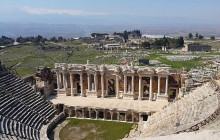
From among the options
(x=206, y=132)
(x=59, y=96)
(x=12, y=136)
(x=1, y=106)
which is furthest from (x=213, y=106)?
(x=59, y=96)

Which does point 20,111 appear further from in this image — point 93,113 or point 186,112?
point 186,112

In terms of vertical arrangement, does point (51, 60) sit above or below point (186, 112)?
below

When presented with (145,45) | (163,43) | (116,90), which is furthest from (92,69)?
(163,43)

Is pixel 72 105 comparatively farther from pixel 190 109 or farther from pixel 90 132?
pixel 190 109

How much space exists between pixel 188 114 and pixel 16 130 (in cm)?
1866

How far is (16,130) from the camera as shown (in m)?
27.3

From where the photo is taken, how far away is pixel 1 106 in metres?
30.7

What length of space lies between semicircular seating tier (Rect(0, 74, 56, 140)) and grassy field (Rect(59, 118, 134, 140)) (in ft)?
10.8

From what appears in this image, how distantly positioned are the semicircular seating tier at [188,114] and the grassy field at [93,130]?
3258mm

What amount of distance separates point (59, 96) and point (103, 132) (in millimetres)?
14233

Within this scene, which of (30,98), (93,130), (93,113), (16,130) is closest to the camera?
(16,130)

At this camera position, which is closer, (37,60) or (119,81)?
(119,81)

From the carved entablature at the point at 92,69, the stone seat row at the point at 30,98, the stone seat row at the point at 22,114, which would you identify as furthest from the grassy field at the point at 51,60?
the stone seat row at the point at 22,114

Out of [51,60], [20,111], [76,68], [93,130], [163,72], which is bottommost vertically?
[93,130]
